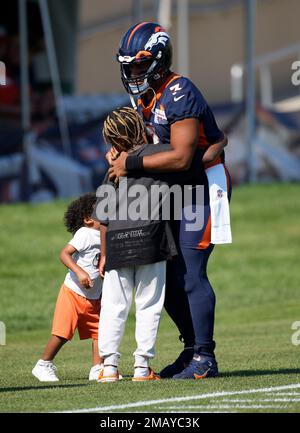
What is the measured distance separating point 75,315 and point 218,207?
4.32 ft

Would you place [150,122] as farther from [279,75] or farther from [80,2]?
[279,75]

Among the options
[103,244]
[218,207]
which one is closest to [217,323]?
[218,207]

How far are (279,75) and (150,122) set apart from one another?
18457 mm

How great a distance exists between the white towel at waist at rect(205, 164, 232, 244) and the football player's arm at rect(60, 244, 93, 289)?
931mm

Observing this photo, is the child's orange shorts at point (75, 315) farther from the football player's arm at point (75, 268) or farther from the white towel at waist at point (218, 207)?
the white towel at waist at point (218, 207)

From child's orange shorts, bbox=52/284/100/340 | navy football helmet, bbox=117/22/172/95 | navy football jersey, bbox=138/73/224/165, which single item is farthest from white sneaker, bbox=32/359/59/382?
navy football helmet, bbox=117/22/172/95

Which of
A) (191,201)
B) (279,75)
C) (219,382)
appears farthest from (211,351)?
(279,75)

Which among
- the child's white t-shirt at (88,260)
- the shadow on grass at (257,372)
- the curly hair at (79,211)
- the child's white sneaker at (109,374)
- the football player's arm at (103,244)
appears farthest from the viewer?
the curly hair at (79,211)

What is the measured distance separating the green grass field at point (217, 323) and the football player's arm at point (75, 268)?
26.3 inches

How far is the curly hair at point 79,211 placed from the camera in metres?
8.37

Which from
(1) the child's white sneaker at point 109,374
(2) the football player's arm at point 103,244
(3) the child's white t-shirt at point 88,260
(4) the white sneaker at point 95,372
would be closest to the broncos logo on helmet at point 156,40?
(2) the football player's arm at point 103,244

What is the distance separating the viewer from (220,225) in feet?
25.1

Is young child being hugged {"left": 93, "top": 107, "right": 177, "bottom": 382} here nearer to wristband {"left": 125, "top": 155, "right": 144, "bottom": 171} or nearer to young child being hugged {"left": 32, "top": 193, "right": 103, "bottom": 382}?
wristband {"left": 125, "top": 155, "right": 144, "bottom": 171}

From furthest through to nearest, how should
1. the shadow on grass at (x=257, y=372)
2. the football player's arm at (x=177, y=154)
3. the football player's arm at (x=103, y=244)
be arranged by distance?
1. the shadow on grass at (x=257, y=372)
2. the football player's arm at (x=103, y=244)
3. the football player's arm at (x=177, y=154)
